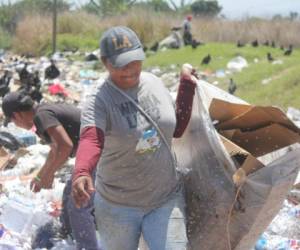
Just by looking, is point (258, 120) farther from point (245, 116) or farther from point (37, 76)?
point (37, 76)

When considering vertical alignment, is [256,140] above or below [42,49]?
above

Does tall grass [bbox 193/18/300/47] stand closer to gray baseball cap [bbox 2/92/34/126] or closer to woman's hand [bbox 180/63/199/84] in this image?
gray baseball cap [bbox 2/92/34/126]

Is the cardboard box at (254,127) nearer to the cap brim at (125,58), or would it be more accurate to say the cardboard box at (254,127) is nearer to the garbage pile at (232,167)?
the garbage pile at (232,167)

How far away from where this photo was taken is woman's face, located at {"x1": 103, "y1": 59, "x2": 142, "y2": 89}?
9.62 feet

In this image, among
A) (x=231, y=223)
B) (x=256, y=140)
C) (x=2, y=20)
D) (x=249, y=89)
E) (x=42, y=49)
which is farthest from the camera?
(x=2, y=20)

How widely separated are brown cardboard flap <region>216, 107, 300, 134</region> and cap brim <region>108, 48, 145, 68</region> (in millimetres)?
766

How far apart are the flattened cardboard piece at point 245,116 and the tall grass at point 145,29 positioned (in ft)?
59.7

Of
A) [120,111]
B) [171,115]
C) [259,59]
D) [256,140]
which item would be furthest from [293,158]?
[259,59]

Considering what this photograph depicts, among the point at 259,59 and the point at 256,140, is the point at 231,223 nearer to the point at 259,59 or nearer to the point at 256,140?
the point at 256,140

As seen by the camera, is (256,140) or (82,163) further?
(256,140)

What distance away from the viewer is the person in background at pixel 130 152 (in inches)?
115

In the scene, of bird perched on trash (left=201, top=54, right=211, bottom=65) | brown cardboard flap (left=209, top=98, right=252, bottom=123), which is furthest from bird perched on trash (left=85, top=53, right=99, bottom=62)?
brown cardboard flap (left=209, top=98, right=252, bottom=123)

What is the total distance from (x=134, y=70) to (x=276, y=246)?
2.10 meters

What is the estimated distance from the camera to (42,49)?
2558 centimetres
